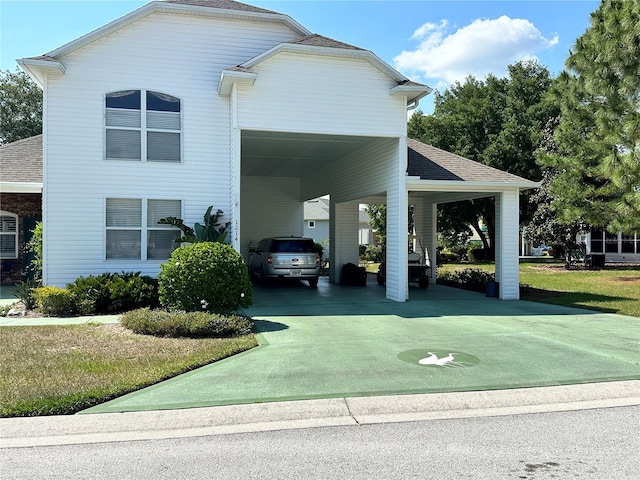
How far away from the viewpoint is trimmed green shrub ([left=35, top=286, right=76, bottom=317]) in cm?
1113

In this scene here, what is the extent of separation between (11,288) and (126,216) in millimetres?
5533

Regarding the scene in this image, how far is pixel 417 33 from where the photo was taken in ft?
42.4

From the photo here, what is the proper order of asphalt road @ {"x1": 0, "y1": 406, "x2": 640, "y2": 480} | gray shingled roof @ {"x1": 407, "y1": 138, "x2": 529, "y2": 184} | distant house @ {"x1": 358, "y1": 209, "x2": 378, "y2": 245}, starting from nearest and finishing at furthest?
asphalt road @ {"x1": 0, "y1": 406, "x2": 640, "y2": 480}
gray shingled roof @ {"x1": 407, "y1": 138, "x2": 529, "y2": 184}
distant house @ {"x1": 358, "y1": 209, "x2": 378, "y2": 245}

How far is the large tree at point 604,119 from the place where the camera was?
15414 millimetres

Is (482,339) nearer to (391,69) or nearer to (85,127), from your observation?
(391,69)

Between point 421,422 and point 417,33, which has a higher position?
point 417,33

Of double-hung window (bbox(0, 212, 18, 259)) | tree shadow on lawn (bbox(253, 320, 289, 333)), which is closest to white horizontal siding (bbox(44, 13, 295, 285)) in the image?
tree shadow on lawn (bbox(253, 320, 289, 333))

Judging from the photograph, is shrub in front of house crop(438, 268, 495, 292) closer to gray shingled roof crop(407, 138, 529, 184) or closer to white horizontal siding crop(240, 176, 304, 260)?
gray shingled roof crop(407, 138, 529, 184)

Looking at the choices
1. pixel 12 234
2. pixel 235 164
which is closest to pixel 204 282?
pixel 235 164

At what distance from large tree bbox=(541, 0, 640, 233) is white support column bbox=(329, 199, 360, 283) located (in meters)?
6.96

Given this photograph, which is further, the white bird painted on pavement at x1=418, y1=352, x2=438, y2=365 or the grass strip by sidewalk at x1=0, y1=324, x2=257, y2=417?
the white bird painted on pavement at x1=418, y1=352, x2=438, y2=365

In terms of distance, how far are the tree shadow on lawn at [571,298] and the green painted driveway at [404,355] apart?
921mm

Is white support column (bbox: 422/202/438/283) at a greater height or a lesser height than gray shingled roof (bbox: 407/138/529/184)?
lesser

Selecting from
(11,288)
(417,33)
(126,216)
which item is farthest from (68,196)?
(417,33)
